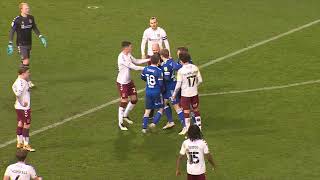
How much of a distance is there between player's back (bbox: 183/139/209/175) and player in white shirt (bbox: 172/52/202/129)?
413 cm

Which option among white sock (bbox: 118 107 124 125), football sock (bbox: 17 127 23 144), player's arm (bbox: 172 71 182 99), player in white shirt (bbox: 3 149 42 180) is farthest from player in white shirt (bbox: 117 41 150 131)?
player in white shirt (bbox: 3 149 42 180)

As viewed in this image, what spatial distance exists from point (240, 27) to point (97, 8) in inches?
267

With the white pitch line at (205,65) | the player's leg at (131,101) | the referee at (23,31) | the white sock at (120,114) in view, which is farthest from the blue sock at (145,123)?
the referee at (23,31)

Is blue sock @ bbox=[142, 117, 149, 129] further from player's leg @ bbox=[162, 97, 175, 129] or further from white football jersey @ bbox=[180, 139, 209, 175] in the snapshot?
white football jersey @ bbox=[180, 139, 209, 175]

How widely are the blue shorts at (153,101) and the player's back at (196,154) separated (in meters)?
4.79

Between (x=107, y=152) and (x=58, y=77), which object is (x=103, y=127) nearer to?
(x=107, y=152)

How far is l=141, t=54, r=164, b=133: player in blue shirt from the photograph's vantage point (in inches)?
791

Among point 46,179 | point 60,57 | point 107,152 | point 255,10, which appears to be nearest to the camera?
point 46,179

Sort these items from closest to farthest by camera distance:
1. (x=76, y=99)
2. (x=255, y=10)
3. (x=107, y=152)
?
(x=107, y=152) → (x=76, y=99) → (x=255, y=10)

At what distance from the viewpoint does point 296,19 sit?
32375mm

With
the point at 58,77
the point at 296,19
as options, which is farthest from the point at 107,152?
the point at 296,19

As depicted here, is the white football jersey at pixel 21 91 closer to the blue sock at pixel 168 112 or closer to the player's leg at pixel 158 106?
the player's leg at pixel 158 106

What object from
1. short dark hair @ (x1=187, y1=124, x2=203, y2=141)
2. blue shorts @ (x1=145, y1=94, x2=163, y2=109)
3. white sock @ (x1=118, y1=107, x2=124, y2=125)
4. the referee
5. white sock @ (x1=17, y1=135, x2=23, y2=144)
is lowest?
white sock @ (x1=17, y1=135, x2=23, y2=144)

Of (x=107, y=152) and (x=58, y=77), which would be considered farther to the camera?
(x=58, y=77)
